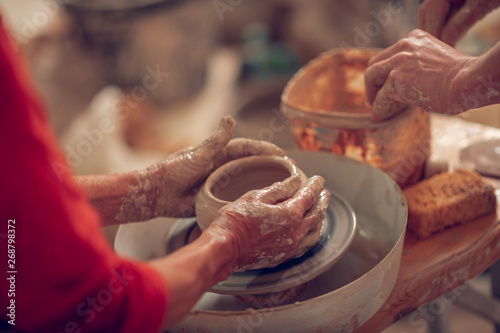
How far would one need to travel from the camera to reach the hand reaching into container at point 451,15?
145 centimetres

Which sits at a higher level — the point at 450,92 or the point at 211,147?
the point at 450,92

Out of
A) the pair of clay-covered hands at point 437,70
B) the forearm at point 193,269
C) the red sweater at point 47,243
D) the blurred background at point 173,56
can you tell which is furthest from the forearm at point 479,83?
the blurred background at point 173,56

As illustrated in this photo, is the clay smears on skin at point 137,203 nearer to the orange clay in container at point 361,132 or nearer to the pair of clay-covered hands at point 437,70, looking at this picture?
the orange clay in container at point 361,132

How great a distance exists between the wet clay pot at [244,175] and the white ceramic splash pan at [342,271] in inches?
8.5

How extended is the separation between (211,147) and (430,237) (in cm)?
74

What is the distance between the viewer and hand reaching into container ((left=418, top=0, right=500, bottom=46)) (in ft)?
4.75

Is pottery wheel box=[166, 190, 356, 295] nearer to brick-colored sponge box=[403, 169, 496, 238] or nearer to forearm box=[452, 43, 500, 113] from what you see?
brick-colored sponge box=[403, 169, 496, 238]

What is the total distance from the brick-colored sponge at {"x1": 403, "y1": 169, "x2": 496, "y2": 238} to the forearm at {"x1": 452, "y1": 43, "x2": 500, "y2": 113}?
0.35 meters

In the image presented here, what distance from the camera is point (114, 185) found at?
1.28 metres

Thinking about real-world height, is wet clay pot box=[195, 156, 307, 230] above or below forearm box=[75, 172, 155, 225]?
above

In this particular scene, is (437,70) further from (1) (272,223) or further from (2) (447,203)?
(1) (272,223)

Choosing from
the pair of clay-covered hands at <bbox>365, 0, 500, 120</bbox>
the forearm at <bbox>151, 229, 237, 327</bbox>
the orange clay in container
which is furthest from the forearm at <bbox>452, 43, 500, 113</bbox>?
the forearm at <bbox>151, 229, 237, 327</bbox>

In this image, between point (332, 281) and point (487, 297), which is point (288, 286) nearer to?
point (332, 281)

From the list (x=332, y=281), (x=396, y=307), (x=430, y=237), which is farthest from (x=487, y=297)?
(x=332, y=281)
